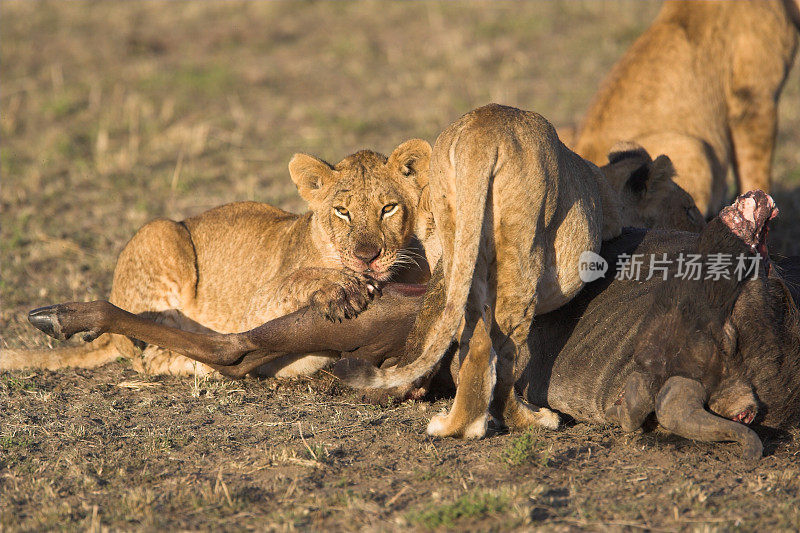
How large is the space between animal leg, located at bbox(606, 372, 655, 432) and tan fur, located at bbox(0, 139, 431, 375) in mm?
1267

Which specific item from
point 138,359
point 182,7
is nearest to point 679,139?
point 138,359

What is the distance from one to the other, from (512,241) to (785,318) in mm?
1230

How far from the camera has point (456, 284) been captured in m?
3.59

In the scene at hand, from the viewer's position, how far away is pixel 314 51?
1327 cm

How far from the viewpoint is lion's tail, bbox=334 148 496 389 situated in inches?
140

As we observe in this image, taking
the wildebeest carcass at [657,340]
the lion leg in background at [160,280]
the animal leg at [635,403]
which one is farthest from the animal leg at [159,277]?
the animal leg at [635,403]

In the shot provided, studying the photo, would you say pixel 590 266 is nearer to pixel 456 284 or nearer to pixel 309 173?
pixel 456 284

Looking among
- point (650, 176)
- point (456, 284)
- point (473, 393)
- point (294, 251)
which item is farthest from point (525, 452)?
point (650, 176)

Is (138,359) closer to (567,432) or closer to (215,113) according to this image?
(567,432)

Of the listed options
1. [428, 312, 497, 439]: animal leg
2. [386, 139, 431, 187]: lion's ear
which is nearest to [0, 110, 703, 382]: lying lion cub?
[386, 139, 431, 187]: lion's ear

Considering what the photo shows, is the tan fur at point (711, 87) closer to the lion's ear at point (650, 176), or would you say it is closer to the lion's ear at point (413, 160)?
the lion's ear at point (650, 176)

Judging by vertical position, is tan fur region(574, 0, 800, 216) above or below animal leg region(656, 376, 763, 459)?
above

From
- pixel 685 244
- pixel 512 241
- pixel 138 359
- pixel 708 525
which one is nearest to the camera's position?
pixel 708 525

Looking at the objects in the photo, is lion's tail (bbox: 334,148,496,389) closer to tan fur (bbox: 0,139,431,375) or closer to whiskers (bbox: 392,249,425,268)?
tan fur (bbox: 0,139,431,375)
